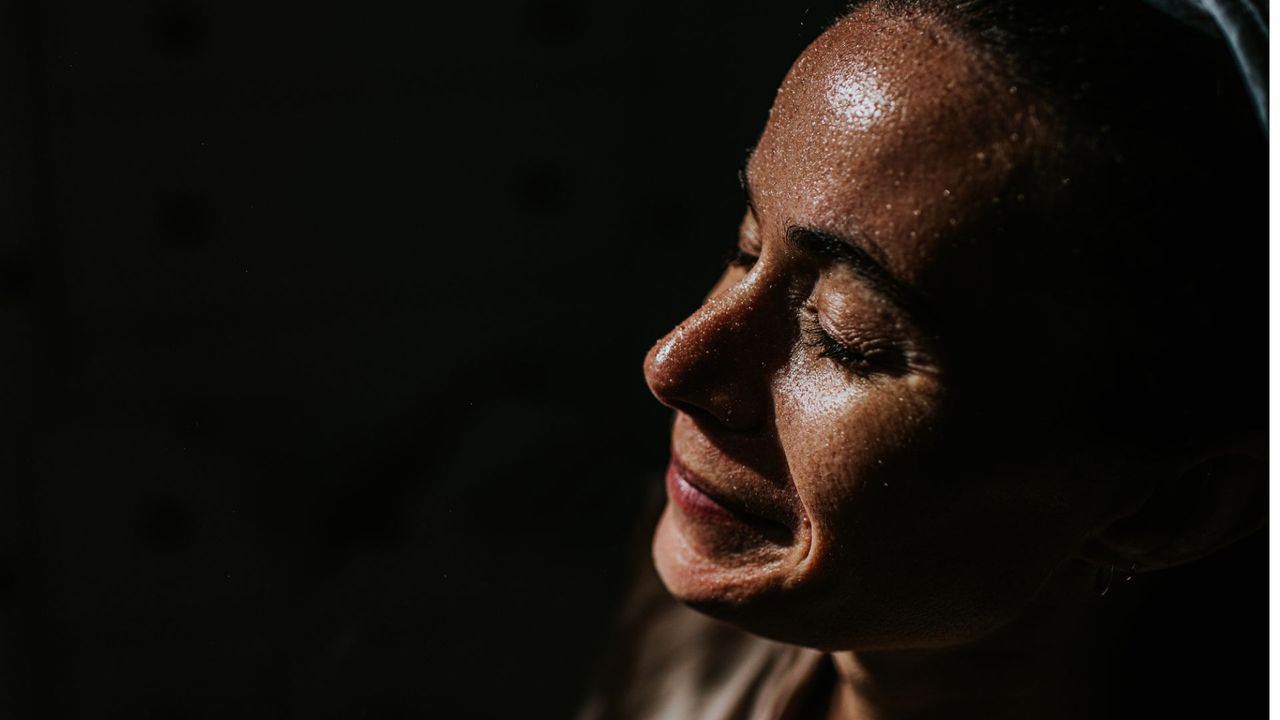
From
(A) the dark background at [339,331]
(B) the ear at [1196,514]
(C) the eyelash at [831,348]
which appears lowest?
(A) the dark background at [339,331]

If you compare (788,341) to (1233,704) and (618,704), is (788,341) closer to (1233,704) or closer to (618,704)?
(1233,704)

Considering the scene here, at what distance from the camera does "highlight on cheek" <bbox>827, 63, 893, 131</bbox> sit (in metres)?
0.53

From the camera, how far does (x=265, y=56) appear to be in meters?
1.09

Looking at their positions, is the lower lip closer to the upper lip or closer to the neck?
the upper lip

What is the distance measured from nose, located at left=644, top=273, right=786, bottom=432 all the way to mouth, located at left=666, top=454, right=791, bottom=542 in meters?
0.04

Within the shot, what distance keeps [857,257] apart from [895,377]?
6 cm

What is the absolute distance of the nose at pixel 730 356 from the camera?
579 millimetres

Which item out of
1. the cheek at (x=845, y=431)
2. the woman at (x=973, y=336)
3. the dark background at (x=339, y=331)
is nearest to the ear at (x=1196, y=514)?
the woman at (x=973, y=336)

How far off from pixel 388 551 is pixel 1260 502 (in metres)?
0.82

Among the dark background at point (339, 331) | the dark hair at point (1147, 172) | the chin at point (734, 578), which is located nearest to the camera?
the dark hair at point (1147, 172)

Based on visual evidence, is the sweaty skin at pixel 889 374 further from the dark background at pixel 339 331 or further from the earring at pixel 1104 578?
the dark background at pixel 339 331

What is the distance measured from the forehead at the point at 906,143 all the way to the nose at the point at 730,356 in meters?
0.05

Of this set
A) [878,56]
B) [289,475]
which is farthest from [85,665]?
[878,56]

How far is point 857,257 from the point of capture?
531 mm
